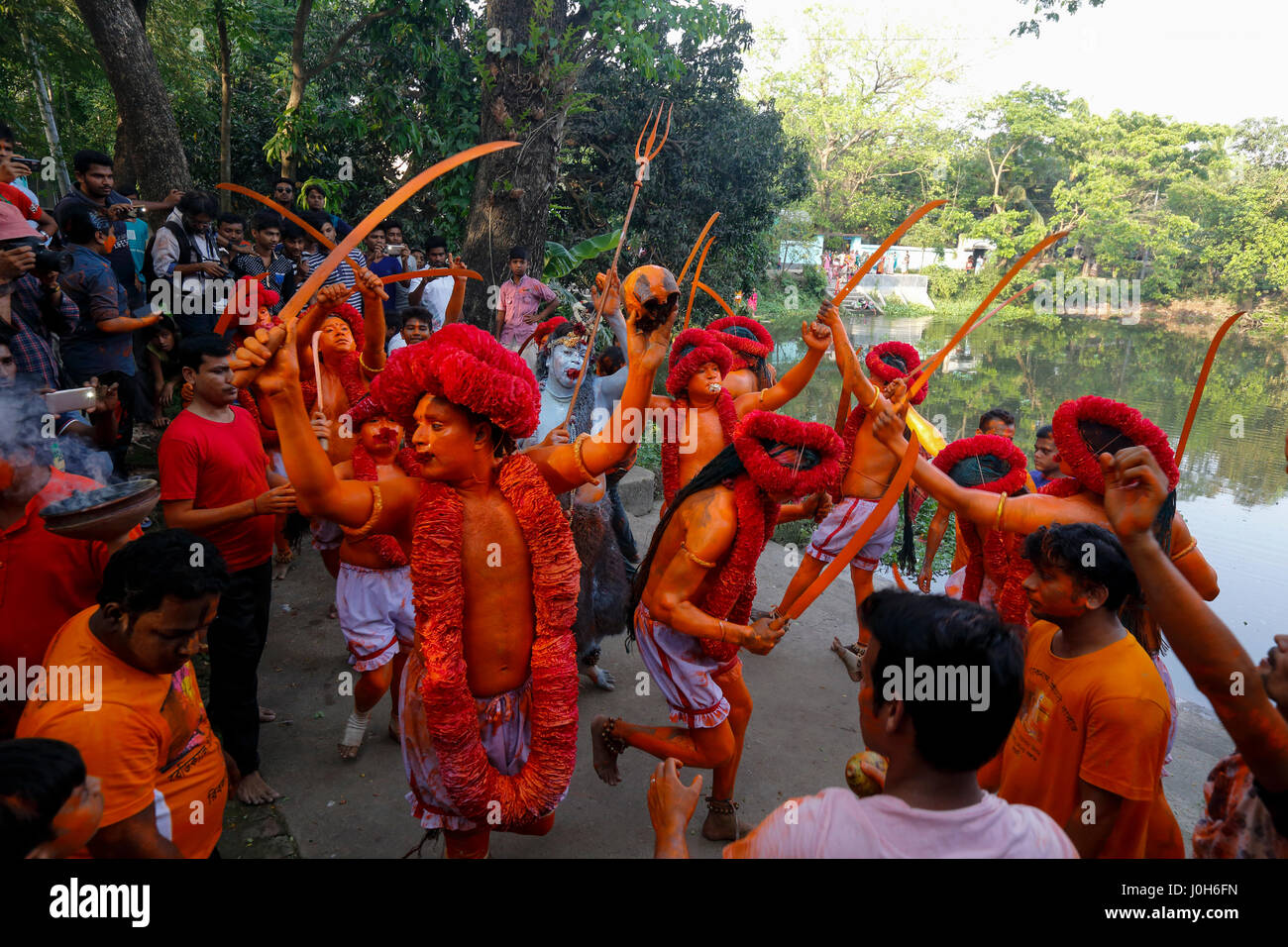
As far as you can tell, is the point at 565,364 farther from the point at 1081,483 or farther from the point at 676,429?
the point at 1081,483

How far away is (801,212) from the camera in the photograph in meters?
35.0

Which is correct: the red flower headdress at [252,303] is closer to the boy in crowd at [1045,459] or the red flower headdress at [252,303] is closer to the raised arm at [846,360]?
the raised arm at [846,360]

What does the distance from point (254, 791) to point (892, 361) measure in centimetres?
489

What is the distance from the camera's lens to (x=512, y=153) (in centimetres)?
792

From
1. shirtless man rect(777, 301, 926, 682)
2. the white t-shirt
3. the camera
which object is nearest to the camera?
the white t-shirt

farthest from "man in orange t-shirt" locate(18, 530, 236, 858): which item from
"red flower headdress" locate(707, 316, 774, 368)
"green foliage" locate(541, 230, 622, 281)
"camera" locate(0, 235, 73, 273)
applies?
"green foliage" locate(541, 230, 622, 281)

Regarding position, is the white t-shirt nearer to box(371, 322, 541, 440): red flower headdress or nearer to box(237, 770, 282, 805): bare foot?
box(371, 322, 541, 440): red flower headdress

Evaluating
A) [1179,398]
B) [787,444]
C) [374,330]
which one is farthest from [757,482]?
[1179,398]

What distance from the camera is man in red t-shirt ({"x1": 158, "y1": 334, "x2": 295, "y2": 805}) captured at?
3.22 meters

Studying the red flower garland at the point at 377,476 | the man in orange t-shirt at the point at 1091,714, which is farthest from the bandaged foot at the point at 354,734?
the man in orange t-shirt at the point at 1091,714

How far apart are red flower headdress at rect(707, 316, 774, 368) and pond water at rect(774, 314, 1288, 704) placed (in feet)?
12.2

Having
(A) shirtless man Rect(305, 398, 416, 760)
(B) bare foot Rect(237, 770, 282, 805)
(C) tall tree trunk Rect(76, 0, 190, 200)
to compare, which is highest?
(C) tall tree trunk Rect(76, 0, 190, 200)

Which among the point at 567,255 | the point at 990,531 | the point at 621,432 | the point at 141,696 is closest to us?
the point at 141,696
